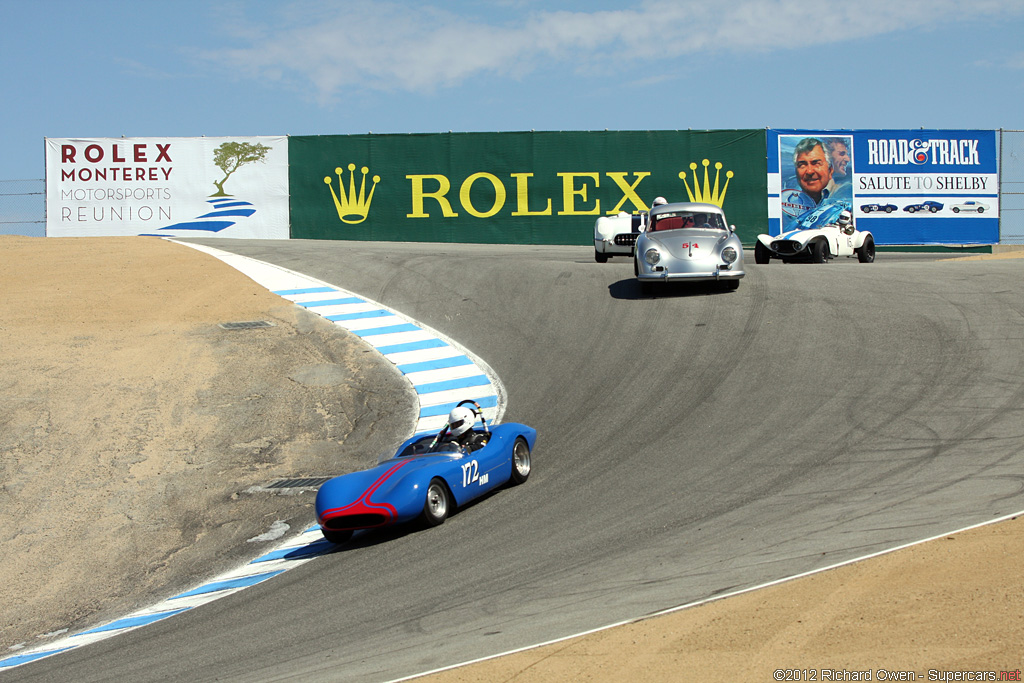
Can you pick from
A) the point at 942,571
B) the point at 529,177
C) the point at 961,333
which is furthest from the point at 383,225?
the point at 942,571

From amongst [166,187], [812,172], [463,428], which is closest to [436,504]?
[463,428]

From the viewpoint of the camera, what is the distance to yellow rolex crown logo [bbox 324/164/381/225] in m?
27.5

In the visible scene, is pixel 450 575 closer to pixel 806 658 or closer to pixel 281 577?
pixel 281 577

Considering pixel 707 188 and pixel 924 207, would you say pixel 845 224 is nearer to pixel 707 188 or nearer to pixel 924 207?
pixel 707 188

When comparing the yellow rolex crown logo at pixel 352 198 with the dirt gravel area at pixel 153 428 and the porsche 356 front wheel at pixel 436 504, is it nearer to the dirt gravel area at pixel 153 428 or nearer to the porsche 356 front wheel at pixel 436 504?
the dirt gravel area at pixel 153 428

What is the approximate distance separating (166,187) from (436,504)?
2181 centimetres

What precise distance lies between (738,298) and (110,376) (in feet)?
33.1

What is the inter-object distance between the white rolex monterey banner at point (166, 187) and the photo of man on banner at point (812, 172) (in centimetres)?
1509

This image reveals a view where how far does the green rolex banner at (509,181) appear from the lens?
2717cm

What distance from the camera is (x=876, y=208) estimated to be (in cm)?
2728

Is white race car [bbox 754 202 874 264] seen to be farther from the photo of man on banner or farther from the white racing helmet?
the white racing helmet

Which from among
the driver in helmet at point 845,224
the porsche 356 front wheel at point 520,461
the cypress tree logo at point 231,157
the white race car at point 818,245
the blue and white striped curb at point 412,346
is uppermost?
the cypress tree logo at point 231,157

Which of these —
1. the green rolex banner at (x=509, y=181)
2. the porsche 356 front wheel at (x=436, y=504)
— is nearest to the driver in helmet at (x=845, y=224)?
the green rolex banner at (x=509, y=181)

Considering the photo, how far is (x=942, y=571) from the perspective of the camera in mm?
5426
